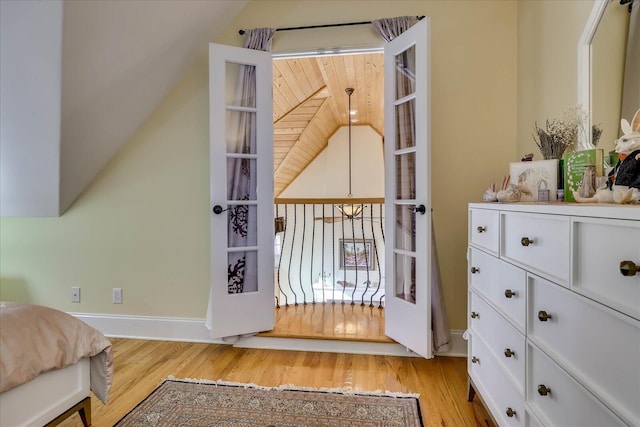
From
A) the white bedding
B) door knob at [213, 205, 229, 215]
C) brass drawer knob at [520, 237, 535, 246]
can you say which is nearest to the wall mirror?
brass drawer knob at [520, 237, 535, 246]

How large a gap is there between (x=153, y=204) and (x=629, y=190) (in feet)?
9.59

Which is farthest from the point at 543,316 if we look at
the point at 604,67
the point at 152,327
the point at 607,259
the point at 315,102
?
the point at 315,102

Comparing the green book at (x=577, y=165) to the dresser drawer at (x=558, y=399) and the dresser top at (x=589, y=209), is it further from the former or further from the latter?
the dresser drawer at (x=558, y=399)

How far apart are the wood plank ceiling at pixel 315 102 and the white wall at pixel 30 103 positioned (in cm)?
187

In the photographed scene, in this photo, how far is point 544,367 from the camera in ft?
3.35

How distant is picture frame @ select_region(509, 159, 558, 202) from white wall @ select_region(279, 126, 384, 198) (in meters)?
5.79

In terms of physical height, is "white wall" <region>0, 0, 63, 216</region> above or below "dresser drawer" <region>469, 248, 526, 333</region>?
above

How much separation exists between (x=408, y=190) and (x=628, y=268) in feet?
5.21

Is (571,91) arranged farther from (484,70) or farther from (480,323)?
(480,323)

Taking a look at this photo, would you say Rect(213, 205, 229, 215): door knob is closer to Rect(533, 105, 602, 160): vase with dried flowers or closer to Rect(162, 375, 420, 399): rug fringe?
Rect(162, 375, 420, 399): rug fringe

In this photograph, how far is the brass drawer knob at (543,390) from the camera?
98cm

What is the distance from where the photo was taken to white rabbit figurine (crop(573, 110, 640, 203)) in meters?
0.84

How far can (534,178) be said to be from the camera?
1433 millimetres

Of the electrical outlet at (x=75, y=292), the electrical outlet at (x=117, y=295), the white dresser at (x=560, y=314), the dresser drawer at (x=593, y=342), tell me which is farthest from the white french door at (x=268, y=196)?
the electrical outlet at (x=75, y=292)
